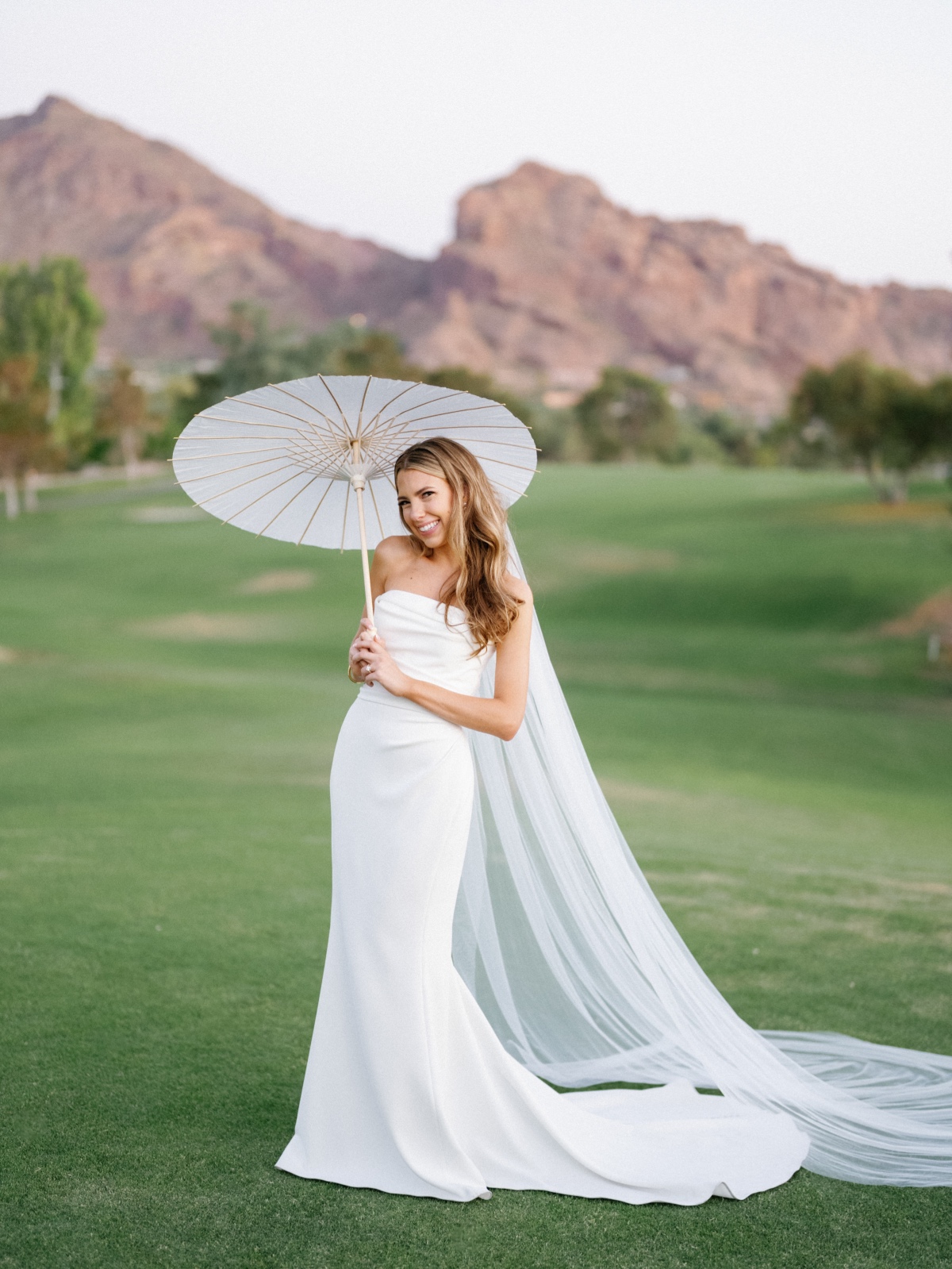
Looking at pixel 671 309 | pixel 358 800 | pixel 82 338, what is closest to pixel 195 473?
pixel 358 800

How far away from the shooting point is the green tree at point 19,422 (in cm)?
3909

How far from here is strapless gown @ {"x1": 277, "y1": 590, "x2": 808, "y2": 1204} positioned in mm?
3783

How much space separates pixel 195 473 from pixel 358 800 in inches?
50.5

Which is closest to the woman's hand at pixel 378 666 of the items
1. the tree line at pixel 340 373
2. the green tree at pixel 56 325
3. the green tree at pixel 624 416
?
the tree line at pixel 340 373

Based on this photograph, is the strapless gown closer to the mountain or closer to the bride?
the bride

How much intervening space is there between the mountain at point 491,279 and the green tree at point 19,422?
4063 inches

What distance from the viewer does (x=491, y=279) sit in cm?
15825

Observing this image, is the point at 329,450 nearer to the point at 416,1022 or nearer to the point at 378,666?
the point at 378,666

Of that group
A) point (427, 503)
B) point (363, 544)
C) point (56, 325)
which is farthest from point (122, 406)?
point (427, 503)

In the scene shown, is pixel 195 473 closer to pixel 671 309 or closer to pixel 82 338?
pixel 82 338

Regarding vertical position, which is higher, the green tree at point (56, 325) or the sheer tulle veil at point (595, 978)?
the green tree at point (56, 325)

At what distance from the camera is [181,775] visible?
11125 millimetres

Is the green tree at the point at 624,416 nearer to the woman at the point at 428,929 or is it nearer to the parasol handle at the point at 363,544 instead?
the parasol handle at the point at 363,544

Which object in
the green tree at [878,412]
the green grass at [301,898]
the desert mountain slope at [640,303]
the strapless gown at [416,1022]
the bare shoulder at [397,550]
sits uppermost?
the desert mountain slope at [640,303]
